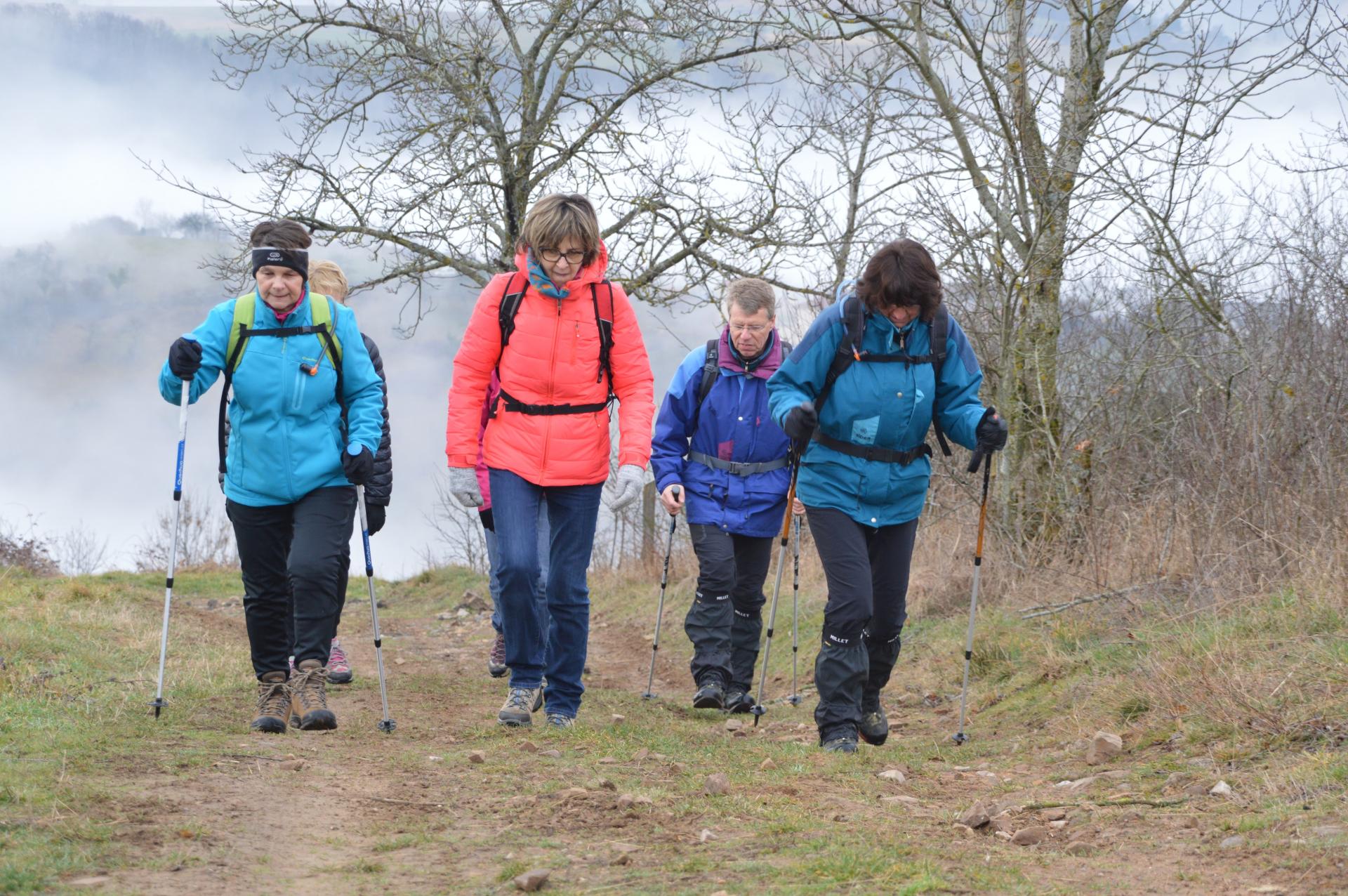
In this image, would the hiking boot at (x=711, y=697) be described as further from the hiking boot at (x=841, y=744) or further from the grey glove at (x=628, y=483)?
the grey glove at (x=628, y=483)

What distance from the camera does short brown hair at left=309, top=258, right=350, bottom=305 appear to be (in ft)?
23.7

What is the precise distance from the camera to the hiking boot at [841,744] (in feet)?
19.2

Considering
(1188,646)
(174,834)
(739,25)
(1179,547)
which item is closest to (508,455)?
(174,834)

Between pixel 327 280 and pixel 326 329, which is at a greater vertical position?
pixel 327 280

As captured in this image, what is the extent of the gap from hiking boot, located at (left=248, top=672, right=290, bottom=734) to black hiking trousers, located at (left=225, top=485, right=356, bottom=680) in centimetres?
5

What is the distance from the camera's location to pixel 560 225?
580 centimetres

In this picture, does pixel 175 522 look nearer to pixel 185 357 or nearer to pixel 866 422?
pixel 185 357

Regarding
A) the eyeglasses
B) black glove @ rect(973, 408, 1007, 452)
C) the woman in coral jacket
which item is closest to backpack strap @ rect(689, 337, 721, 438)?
the woman in coral jacket

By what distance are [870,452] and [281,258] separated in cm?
283

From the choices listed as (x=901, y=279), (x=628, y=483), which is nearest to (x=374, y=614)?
(x=628, y=483)

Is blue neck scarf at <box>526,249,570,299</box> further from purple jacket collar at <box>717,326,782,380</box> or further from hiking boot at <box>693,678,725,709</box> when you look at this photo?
hiking boot at <box>693,678,725,709</box>

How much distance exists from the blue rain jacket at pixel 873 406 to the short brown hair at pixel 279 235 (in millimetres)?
2349

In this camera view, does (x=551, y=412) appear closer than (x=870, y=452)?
No

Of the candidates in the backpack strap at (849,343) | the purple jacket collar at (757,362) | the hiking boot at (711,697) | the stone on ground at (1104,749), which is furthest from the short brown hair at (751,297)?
the stone on ground at (1104,749)
